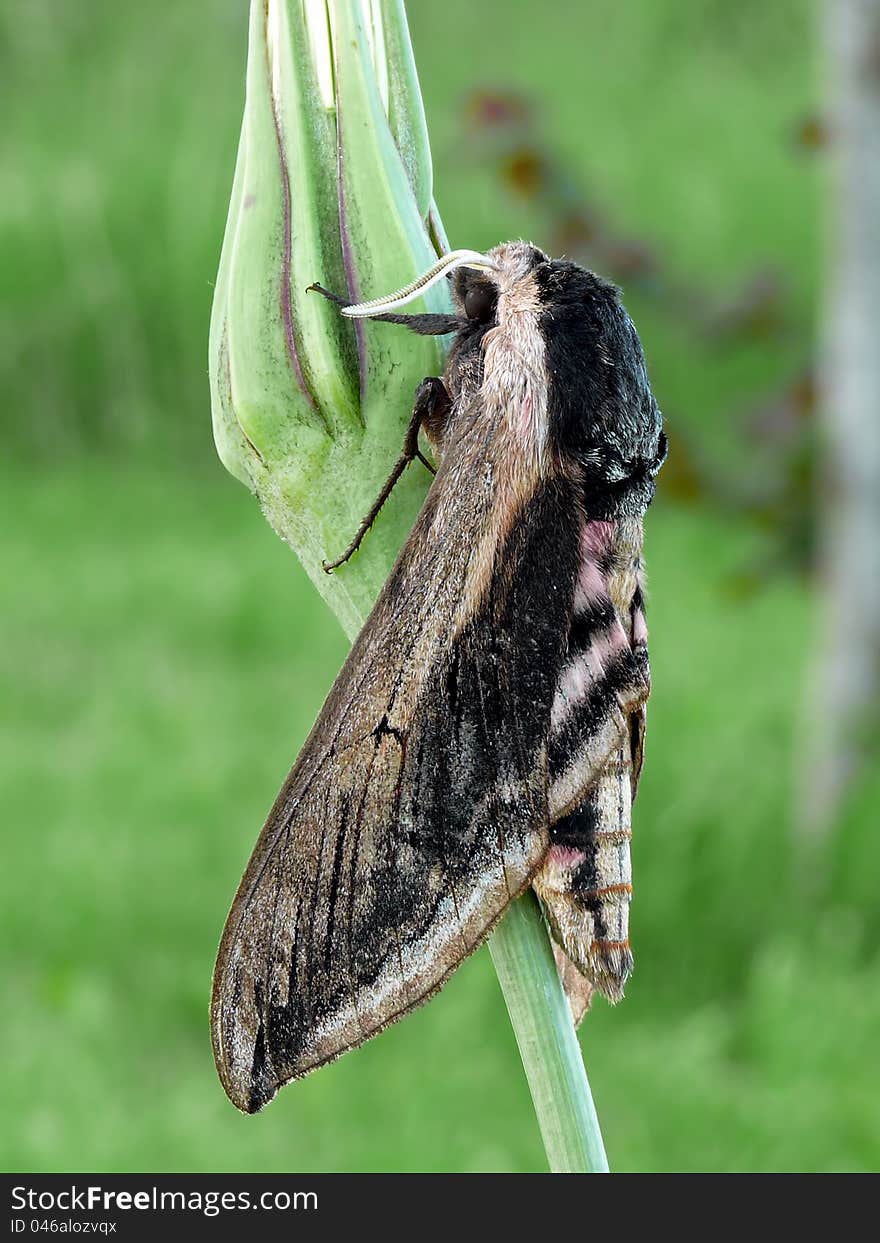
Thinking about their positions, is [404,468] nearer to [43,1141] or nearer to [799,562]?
[43,1141]

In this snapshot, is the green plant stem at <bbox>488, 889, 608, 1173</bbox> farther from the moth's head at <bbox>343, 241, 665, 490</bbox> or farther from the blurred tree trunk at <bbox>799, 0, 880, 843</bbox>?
the blurred tree trunk at <bbox>799, 0, 880, 843</bbox>

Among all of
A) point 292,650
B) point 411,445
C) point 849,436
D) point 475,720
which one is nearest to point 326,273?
point 411,445

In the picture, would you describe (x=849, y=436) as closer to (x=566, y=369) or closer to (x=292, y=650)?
(x=566, y=369)

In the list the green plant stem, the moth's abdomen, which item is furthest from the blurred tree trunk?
the green plant stem

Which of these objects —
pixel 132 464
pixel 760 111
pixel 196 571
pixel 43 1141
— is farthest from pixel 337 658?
pixel 760 111

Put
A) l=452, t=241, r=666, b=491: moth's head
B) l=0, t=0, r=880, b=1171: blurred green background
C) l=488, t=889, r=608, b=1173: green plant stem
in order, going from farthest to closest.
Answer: l=0, t=0, r=880, b=1171: blurred green background
l=452, t=241, r=666, b=491: moth's head
l=488, t=889, r=608, b=1173: green plant stem

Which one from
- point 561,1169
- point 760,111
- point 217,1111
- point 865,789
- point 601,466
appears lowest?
point 217,1111

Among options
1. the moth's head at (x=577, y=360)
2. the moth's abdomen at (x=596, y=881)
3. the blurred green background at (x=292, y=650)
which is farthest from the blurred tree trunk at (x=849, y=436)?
the moth's abdomen at (x=596, y=881)
